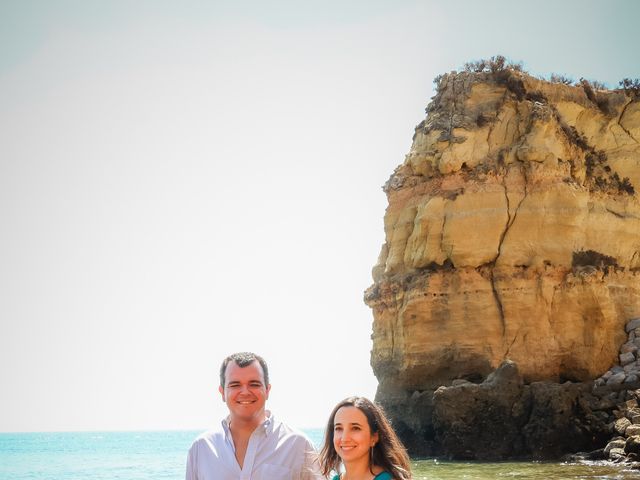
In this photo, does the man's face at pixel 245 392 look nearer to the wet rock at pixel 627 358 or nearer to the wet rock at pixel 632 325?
the wet rock at pixel 627 358

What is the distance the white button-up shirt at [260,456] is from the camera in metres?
4.42

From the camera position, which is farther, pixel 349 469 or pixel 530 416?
pixel 530 416

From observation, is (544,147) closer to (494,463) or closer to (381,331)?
(381,331)

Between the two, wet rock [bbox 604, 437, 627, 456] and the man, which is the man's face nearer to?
the man

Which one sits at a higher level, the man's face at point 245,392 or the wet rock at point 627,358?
the man's face at point 245,392

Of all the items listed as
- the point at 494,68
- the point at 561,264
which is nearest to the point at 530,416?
the point at 561,264

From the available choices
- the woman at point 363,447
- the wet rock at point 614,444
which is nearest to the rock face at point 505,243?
the wet rock at point 614,444

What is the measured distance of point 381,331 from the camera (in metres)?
27.1

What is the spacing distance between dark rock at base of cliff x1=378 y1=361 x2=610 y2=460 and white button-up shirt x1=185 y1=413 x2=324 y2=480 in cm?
1780

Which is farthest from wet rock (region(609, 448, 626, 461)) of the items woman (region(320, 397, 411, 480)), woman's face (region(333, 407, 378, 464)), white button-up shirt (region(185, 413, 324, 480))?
white button-up shirt (region(185, 413, 324, 480))

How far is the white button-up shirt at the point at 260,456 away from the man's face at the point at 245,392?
0.10 m

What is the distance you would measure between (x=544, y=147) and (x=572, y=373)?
288 inches

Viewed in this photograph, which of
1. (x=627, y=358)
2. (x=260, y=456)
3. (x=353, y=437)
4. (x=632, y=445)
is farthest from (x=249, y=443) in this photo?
(x=627, y=358)

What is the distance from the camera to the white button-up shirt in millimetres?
4422
